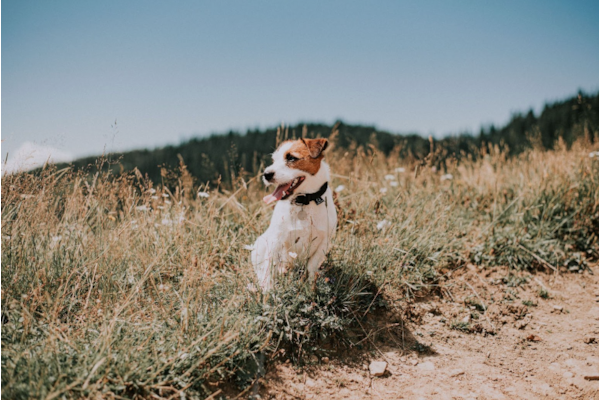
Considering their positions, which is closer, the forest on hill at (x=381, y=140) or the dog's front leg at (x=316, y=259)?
the dog's front leg at (x=316, y=259)

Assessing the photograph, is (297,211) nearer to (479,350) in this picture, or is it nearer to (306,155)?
(306,155)

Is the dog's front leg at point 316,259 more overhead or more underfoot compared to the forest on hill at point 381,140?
more underfoot

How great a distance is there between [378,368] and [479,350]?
948 millimetres

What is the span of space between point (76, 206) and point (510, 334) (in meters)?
3.64

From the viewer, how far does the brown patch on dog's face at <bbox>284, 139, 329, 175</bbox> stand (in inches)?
98.8

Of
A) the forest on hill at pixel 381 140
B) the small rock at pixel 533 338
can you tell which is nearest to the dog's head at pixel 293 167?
the small rock at pixel 533 338

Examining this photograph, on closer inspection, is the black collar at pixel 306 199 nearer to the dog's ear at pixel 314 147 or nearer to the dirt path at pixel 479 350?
the dog's ear at pixel 314 147

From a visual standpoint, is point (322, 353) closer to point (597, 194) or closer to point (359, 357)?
point (359, 357)

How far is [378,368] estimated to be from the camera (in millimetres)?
2553

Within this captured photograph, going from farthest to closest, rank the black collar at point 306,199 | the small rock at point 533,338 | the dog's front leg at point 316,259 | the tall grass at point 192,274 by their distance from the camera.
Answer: the small rock at point 533,338 < the dog's front leg at point 316,259 < the black collar at point 306,199 < the tall grass at point 192,274

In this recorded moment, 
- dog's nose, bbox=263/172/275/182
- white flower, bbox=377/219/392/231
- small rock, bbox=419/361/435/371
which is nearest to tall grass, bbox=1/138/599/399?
white flower, bbox=377/219/392/231

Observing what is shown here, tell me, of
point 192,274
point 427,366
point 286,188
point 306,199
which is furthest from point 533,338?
point 192,274

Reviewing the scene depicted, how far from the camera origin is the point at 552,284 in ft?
13.1

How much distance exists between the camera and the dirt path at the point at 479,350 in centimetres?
244
